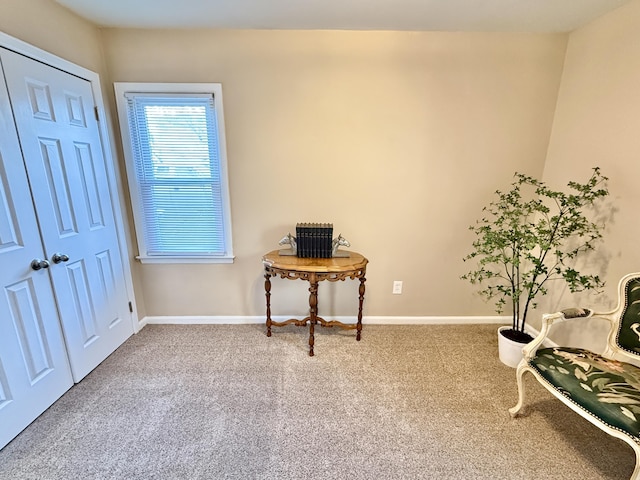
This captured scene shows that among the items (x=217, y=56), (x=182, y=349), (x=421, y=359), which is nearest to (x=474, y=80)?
(x=217, y=56)

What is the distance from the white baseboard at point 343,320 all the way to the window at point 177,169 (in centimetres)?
58

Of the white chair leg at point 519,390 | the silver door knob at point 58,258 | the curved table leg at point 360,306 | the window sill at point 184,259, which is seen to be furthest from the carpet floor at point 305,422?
the silver door knob at point 58,258

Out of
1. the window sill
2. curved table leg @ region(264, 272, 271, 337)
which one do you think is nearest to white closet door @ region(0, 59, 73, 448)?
the window sill

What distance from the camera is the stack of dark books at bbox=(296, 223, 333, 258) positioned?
2.22m

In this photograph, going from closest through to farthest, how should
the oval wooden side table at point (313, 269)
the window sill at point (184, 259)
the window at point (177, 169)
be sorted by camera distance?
the oval wooden side table at point (313, 269) → the window at point (177, 169) → the window sill at point (184, 259)

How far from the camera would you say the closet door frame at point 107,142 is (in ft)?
5.29

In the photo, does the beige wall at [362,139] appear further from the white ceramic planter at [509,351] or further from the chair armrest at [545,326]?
the chair armrest at [545,326]

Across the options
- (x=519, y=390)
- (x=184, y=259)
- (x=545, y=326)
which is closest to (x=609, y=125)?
(x=545, y=326)

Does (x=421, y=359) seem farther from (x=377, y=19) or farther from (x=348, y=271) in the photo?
(x=377, y=19)

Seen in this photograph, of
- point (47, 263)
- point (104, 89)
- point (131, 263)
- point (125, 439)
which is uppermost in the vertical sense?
point (104, 89)

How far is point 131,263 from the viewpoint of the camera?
248 cm

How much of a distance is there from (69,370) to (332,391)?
5.77 feet

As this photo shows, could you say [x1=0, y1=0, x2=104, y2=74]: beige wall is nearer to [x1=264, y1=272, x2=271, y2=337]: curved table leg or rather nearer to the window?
the window

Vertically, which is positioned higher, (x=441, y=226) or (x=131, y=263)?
(x=441, y=226)
